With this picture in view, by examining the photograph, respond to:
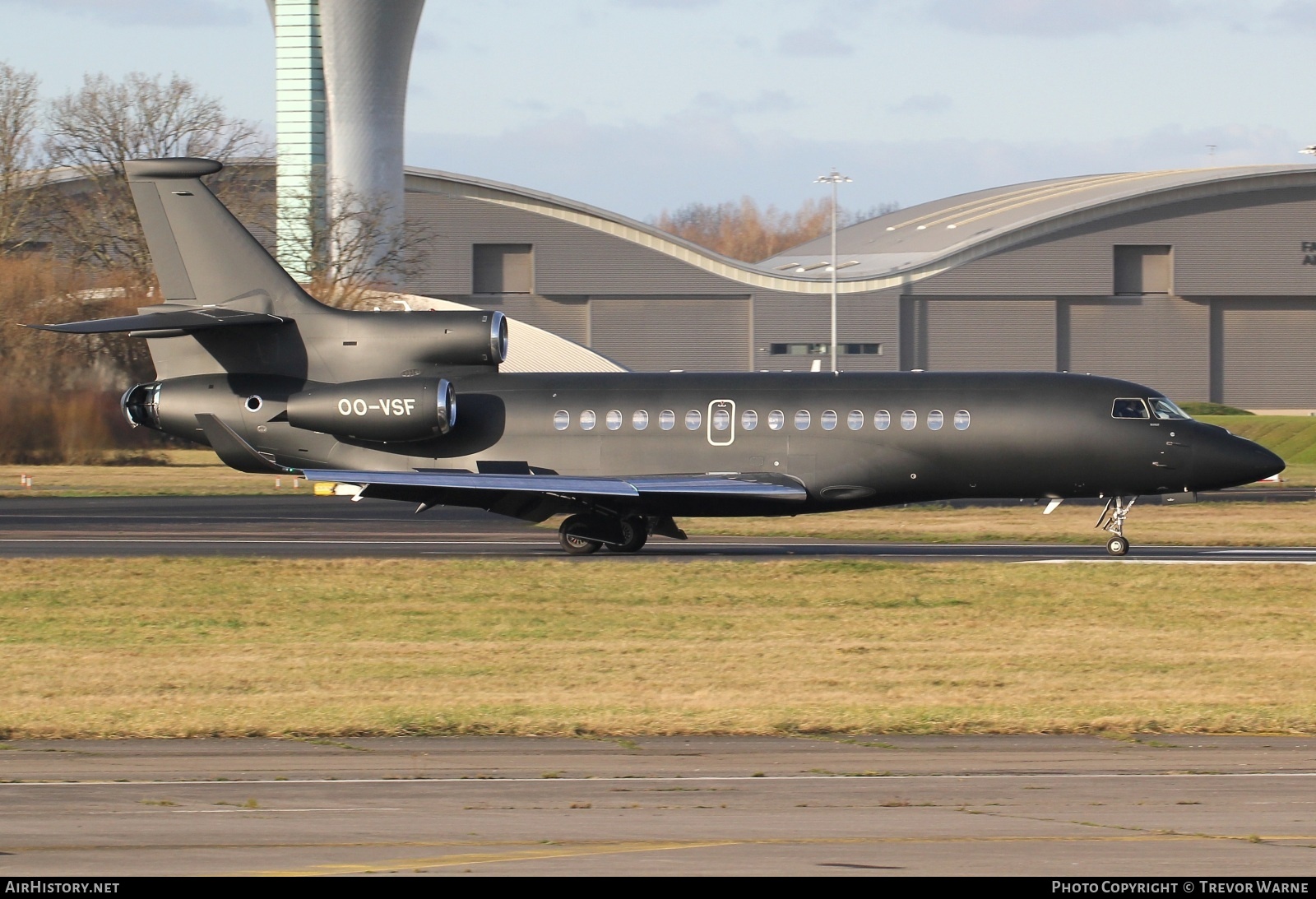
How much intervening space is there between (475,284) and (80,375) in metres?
45.2

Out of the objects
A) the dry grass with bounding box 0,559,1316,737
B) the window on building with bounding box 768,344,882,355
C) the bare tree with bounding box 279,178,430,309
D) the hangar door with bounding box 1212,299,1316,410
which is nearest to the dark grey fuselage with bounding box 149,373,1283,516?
the dry grass with bounding box 0,559,1316,737

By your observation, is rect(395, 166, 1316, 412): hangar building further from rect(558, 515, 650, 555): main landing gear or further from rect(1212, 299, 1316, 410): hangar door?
rect(558, 515, 650, 555): main landing gear

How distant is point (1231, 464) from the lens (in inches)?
1046

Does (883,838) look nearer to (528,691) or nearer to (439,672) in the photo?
(528,691)

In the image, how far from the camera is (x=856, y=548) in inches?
1160

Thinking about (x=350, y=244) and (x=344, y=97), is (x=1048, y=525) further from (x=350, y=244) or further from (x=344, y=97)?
(x=344, y=97)

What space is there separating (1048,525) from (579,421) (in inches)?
465

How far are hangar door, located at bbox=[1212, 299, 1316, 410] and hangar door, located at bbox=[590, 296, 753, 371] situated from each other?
91.4 ft

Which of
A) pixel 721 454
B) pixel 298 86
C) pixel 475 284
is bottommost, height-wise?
pixel 721 454

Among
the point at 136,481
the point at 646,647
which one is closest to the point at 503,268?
the point at 136,481

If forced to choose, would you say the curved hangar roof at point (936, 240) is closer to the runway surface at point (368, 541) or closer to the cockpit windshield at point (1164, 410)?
the runway surface at point (368, 541)

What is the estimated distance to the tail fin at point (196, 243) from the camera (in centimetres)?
2814
